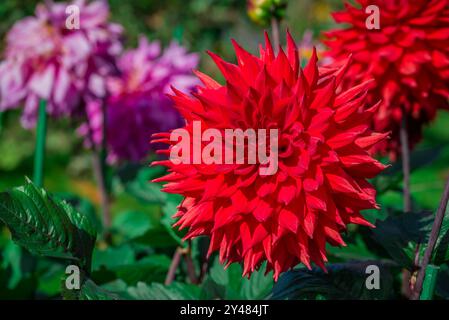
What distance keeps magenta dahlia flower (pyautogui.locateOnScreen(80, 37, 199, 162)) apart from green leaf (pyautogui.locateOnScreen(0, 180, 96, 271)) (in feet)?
2.03

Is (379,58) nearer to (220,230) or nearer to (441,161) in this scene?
(220,230)

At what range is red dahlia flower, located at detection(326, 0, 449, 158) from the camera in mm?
864

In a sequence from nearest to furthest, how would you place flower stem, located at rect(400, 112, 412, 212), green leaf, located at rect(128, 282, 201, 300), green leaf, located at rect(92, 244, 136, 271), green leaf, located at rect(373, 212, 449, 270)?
green leaf, located at rect(373, 212, 449, 270), green leaf, located at rect(128, 282, 201, 300), flower stem, located at rect(400, 112, 412, 212), green leaf, located at rect(92, 244, 136, 271)

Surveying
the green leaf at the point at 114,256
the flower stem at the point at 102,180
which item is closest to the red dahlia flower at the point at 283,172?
the green leaf at the point at 114,256

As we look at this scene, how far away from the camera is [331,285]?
733mm

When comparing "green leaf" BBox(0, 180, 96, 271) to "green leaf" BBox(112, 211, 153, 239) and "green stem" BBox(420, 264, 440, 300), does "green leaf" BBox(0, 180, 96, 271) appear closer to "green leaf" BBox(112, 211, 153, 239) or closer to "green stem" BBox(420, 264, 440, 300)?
"green stem" BBox(420, 264, 440, 300)

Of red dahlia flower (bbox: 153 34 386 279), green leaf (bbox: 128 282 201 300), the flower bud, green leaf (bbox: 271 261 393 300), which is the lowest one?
green leaf (bbox: 128 282 201 300)

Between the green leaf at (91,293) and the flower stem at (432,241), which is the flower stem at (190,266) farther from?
the flower stem at (432,241)

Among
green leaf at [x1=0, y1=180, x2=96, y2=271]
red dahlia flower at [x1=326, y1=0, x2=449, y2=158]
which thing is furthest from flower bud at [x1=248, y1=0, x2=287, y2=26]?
green leaf at [x1=0, y1=180, x2=96, y2=271]

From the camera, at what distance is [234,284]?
850 mm

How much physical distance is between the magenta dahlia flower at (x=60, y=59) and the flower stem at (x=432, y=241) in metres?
0.72
